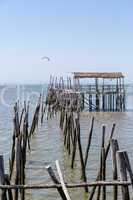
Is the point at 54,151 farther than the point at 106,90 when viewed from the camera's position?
No

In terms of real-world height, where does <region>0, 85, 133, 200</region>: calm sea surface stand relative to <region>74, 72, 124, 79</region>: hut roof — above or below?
below

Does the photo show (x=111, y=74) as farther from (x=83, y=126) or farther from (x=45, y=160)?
(x=45, y=160)

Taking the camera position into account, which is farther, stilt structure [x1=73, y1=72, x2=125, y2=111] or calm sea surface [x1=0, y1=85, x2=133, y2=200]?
stilt structure [x1=73, y1=72, x2=125, y2=111]

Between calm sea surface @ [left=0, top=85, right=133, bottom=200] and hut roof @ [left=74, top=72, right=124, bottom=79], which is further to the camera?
hut roof @ [left=74, top=72, right=124, bottom=79]

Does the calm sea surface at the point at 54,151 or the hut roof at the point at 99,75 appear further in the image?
the hut roof at the point at 99,75

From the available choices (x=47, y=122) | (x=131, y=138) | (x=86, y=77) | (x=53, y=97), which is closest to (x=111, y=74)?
(x=86, y=77)

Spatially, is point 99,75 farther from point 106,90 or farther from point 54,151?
point 54,151

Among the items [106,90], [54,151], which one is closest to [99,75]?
[106,90]

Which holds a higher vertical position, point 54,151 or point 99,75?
point 99,75

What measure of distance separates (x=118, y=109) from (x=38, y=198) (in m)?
26.1

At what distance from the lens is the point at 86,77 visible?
119 feet

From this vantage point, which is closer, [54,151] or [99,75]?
[54,151]

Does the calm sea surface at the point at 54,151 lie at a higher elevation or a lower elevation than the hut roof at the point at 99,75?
lower

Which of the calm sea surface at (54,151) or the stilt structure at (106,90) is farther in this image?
the stilt structure at (106,90)
